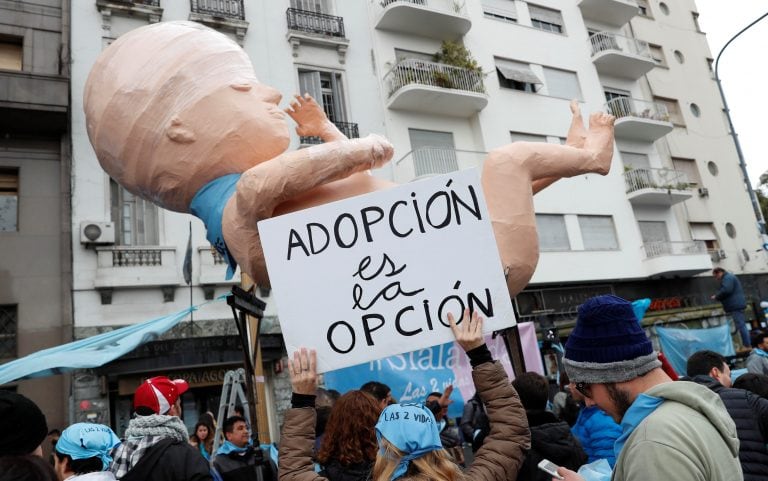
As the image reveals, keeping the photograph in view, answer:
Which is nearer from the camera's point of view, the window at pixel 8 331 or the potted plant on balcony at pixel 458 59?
the window at pixel 8 331

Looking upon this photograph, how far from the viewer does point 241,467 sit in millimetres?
3996

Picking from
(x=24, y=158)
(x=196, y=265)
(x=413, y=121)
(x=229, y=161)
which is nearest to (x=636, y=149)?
(x=413, y=121)

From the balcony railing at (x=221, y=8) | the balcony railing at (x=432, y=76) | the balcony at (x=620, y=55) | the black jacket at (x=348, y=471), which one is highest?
the balcony at (x=620, y=55)

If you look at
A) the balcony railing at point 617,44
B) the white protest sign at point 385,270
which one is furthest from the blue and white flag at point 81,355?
the balcony railing at point 617,44

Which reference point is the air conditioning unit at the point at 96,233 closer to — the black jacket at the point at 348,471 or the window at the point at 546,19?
the black jacket at the point at 348,471

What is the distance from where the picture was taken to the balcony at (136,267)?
1015 centimetres

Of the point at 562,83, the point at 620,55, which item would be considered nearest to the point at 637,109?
the point at 620,55

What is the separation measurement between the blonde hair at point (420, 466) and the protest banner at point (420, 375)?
5.29 meters

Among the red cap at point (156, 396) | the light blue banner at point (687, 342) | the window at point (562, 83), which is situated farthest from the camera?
the window at point (562, 83)

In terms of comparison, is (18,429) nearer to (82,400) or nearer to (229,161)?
(229,161)

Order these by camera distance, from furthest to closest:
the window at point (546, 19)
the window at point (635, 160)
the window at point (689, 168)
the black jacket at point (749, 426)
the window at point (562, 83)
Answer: the window at point (689, 168), the window at point (635, 160), the window at point (546, 19), the window at point (562, 83), the black jacket at point (749, 426)

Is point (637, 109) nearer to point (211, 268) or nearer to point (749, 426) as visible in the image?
point (211, 268)

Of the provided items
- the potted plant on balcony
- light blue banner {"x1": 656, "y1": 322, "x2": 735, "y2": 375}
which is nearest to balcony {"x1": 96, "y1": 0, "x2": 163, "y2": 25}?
the potted plant on balcony

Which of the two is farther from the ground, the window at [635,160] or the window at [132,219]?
the window at [635,160]
